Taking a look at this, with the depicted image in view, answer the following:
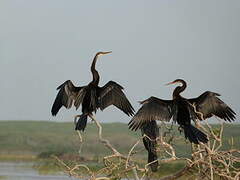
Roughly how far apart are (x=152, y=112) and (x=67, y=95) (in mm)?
1545

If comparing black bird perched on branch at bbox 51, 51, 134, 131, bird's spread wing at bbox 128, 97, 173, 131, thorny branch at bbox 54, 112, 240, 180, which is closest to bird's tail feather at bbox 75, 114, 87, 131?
black bird perched on branch at bbox 51, 51, 134, 131

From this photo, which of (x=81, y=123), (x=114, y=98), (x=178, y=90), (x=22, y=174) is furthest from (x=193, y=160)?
(x=22, y=174)

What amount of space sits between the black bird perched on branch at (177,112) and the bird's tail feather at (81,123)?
0.65 meters

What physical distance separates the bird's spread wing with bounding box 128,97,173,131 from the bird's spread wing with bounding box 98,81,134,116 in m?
1.12

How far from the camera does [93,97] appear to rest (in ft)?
34.0

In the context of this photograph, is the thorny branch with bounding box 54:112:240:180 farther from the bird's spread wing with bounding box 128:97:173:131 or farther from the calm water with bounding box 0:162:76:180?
the calm water with bounding box 0:162:76:180

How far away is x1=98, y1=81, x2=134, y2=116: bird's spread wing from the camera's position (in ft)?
34.8

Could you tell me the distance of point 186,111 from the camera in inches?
367

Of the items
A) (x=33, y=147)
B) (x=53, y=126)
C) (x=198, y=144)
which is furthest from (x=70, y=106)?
(x=53, y=126)

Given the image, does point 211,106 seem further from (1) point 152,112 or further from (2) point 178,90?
(1) point 152,112

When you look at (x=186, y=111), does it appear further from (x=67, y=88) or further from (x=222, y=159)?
(x=67, y=88)

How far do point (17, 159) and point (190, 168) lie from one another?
1994 centimetres

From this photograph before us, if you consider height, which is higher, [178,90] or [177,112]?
[178,90]

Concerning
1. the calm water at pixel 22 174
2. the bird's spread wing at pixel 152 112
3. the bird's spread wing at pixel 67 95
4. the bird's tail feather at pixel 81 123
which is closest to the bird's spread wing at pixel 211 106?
the bird's spread wing at pixel 152 112
